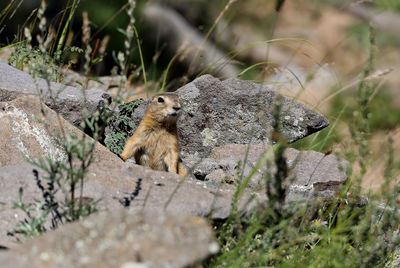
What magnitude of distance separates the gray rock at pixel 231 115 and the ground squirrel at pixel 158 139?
41 centimetres

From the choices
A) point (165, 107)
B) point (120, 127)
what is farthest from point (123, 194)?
point (120, 127)

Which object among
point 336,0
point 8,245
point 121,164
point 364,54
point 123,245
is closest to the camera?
point 123,245

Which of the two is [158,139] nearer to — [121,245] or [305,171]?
[305,171]

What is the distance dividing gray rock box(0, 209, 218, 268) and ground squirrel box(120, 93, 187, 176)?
3269 millimetres

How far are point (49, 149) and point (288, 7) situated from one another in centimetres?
1333

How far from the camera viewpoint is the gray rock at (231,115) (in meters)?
6.49

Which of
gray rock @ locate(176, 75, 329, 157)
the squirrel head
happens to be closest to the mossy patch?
the squirrel head

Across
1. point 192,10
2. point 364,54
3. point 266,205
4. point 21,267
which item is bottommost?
point 364,54

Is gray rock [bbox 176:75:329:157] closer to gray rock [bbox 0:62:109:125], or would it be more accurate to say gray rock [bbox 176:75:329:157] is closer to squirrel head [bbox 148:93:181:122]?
squirrel head [bbox 148:93:181:122]

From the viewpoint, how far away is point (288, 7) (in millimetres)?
17141

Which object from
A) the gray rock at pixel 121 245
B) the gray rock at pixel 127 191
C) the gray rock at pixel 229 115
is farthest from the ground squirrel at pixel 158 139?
the gray rock at pixel 121 245

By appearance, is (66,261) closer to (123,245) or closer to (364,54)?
(123,245)

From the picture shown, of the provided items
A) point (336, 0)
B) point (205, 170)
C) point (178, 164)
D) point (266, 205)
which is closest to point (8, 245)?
point (266, 205)

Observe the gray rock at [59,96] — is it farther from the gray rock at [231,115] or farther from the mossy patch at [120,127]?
the gray rock at [231,115]
